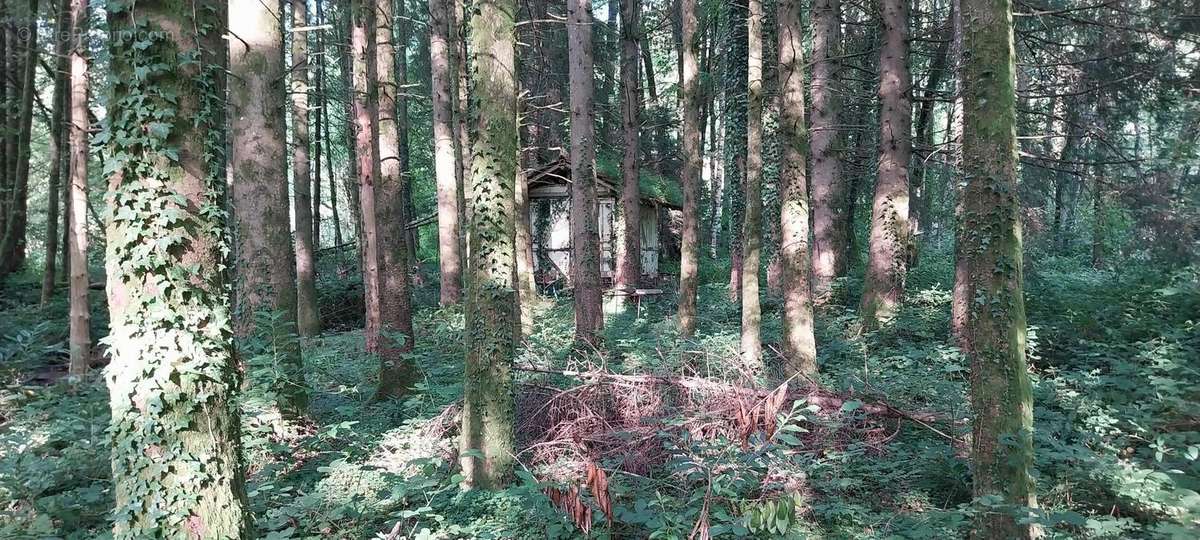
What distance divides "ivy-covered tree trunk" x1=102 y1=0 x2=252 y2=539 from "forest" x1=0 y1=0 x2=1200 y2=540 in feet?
0.05

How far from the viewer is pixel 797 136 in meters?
7.41

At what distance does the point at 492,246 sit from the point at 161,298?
2.32 metres

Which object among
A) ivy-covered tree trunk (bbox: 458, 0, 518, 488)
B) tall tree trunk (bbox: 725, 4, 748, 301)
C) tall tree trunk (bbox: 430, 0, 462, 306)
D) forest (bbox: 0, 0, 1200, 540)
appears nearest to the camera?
forest (bbox: 0, 0, 1200, 540)

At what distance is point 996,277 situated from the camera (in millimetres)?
3619

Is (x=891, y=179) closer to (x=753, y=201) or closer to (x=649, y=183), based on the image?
(x=753, y=201)

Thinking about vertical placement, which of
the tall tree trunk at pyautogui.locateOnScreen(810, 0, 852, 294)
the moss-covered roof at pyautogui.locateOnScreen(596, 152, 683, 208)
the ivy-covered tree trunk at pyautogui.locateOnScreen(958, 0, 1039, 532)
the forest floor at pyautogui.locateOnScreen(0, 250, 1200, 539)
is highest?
the moss-covered roof at pyautogui.locateOnScreen(596, 152, 683, 208)

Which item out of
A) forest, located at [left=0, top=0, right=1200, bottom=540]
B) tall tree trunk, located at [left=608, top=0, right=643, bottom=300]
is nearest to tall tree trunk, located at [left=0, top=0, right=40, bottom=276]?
forest, located at [left=0, top=0, right=1200, bottom=540]

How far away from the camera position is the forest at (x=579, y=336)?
3.30 metres

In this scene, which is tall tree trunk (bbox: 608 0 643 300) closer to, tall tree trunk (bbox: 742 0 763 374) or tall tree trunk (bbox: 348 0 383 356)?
tall tree trunk (bbox: 742 0 763 374)

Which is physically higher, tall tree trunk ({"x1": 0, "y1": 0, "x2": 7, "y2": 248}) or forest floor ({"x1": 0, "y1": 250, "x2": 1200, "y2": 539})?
tall tree trunk ({"x1": 0, "y1": 0, "x2": 7, "y2": 248})

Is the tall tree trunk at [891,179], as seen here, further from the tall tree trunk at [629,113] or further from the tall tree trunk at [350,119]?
the tall tree trunk at [350,119]


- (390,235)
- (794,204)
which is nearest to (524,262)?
(390,235)

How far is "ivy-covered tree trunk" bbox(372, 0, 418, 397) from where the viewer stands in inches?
327

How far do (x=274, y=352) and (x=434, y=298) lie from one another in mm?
12275
